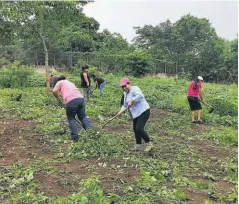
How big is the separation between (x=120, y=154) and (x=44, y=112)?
16.6 ft

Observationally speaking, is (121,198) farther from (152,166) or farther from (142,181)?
(152,166)

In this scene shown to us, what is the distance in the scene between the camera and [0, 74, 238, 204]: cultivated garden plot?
16.0 feet

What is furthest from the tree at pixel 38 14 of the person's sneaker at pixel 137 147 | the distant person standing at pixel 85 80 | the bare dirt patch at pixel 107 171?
the bare dirt patch at pixel 107 171

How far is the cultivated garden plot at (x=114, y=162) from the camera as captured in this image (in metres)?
4.87

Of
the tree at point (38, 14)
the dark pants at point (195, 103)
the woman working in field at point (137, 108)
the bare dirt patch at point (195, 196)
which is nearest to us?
the bare dirt patch at point (195, 196)

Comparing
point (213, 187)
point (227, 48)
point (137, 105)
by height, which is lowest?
point (213, 187)

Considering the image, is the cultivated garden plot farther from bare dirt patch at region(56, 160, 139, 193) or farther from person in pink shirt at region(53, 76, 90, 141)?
person in pink shirt at region(53, 76, 90, 141)

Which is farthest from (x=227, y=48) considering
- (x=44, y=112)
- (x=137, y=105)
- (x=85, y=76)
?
(x=137, y=105)

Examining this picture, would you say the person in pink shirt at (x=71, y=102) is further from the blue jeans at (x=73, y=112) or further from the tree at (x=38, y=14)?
the tree at (x=38, y=14)

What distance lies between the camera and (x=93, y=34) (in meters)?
36.2

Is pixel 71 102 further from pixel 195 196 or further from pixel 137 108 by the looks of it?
pixel 195 196

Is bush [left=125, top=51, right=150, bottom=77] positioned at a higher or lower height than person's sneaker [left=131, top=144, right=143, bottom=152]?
higher

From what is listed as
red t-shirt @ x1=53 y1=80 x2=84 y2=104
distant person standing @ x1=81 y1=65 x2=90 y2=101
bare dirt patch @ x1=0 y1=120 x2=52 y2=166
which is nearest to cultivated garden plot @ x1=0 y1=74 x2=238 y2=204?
bare dirt patch @ x1=0 y1=120 x2=52 y2=166

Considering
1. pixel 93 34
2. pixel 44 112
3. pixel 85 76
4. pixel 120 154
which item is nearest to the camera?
pixel 120 154
